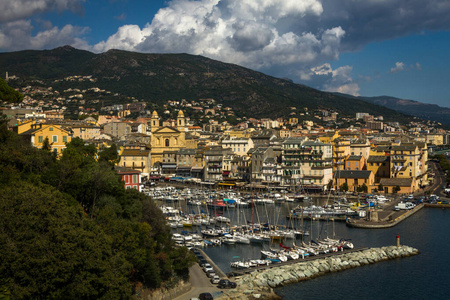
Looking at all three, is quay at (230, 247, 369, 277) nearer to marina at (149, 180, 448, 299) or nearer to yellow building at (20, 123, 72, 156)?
marina at (149, 180, 448, 299)

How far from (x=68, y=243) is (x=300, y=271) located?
1255 centimetres

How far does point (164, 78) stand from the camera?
152m

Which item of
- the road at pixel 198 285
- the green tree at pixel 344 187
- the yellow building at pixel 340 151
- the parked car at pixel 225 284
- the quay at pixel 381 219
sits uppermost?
the yellow building at pixel 340 151

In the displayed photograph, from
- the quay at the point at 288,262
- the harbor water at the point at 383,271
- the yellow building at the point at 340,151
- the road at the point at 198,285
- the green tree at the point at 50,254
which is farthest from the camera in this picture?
the yellow building at the point at 340,151

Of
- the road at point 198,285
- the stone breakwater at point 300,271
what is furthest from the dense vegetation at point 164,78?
the road at point 198,285

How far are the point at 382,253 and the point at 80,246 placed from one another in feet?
57.6

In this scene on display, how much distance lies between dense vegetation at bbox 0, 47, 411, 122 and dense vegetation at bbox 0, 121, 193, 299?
10807 centimetres

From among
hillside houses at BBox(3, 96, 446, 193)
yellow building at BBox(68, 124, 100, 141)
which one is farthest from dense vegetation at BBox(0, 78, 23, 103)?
yellow building at BBox(68, 124, 100, 141)

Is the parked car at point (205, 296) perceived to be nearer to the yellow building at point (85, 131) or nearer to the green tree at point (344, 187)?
the green tree at point (344, 187)

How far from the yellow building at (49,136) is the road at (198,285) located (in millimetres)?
12651

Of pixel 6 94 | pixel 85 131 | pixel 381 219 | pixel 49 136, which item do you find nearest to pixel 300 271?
pixel 381 219

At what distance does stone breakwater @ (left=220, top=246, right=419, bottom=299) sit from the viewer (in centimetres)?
1966

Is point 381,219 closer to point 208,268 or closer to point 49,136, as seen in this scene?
point 208,268

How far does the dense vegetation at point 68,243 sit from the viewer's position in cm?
1342
